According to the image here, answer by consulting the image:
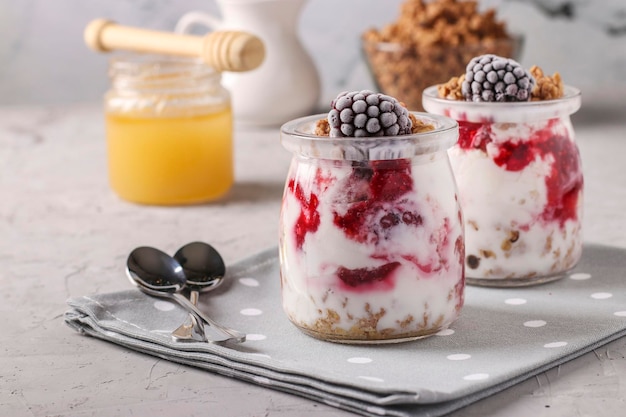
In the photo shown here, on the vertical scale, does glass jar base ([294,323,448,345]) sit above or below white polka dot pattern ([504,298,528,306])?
above

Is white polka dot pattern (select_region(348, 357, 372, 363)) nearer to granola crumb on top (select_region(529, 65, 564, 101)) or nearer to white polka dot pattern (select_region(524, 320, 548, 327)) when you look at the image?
white polka dot pattern (select_region(524, 320, 548, 327))

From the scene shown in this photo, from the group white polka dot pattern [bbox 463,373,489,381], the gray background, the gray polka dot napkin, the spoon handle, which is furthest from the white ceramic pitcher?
white polka dot pattern [bbox 463,373,489,381]

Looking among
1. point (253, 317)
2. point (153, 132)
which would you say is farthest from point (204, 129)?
point (253, 317)

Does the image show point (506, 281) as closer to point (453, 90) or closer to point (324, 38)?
point (453, 90)

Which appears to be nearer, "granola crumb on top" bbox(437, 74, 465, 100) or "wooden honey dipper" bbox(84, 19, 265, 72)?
"granola crumb on top" bbox(437, 74, 465, 100)

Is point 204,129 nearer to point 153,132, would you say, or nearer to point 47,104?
point 153,132

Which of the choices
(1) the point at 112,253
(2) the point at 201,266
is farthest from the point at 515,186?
(1) the point at 112,253

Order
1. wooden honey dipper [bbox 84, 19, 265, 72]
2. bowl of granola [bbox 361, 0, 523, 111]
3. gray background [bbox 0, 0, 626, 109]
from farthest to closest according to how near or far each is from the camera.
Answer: gray background [bbox 0, 0, 626, 109]
bowl of granola [bbox 361, 0, 523, 111]
wooden honey dipper [bbox 84, 19, 265, 72]
